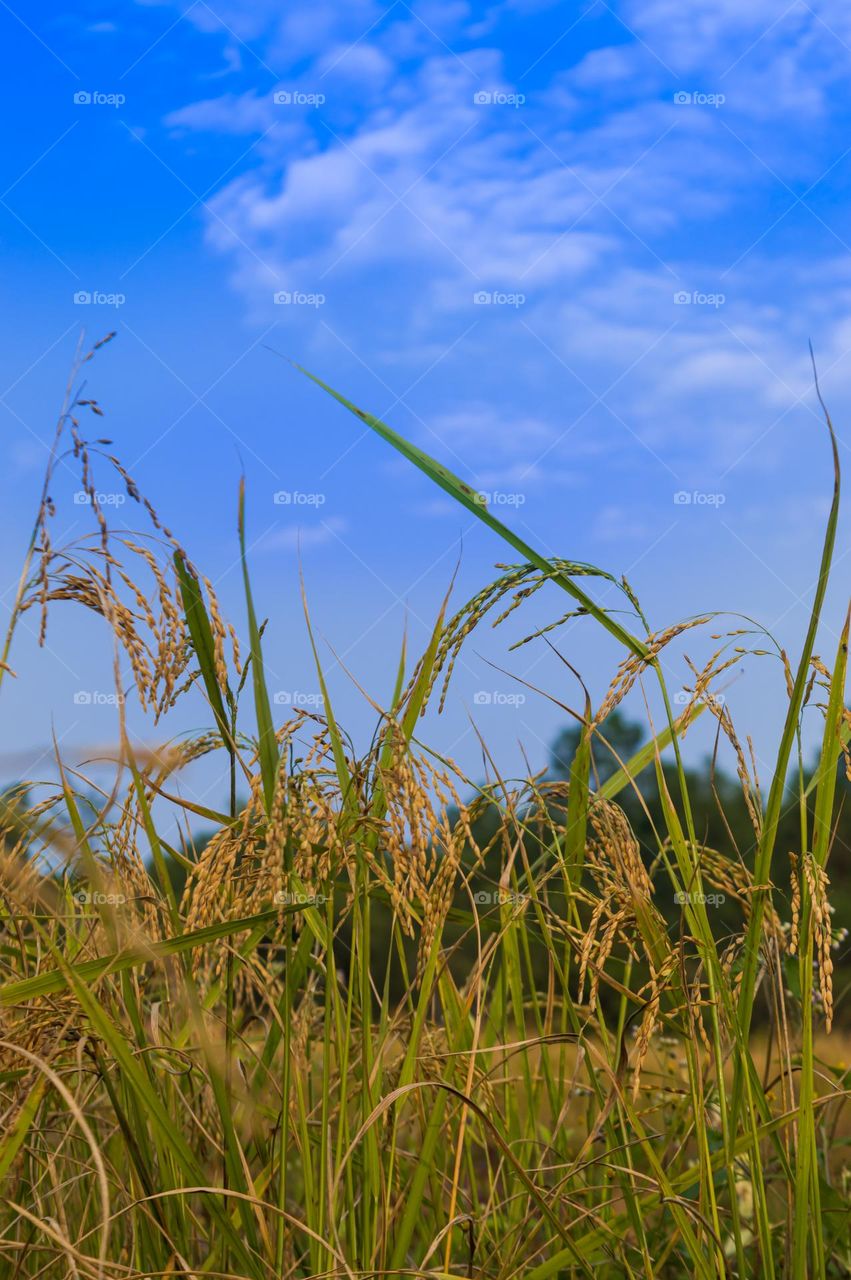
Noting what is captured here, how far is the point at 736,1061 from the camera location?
120 centimetres

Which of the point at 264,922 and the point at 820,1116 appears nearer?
the point at 264,922

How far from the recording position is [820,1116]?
5.13 feet

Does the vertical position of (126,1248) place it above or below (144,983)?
below

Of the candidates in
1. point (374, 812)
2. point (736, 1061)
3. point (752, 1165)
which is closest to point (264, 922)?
point (374, 812)

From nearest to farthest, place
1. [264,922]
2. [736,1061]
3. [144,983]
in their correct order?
[264,922], [736,1061], [144,983]

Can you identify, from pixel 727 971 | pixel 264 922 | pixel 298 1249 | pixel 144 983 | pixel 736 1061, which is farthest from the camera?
pixel 298 1249

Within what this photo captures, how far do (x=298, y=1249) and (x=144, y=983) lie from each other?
0.60m

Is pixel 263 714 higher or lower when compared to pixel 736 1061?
higher

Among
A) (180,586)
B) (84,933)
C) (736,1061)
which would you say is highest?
(180,586)

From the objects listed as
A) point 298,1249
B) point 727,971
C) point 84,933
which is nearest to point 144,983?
point 84,933

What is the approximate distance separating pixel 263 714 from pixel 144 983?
506 millimetres

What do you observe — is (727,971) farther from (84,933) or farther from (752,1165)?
(84,933)

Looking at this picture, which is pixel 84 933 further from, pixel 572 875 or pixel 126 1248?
pixel 572 875

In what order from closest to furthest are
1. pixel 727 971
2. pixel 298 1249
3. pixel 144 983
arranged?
pixel 727 971, pixel 144 983, pixel 298 1249
